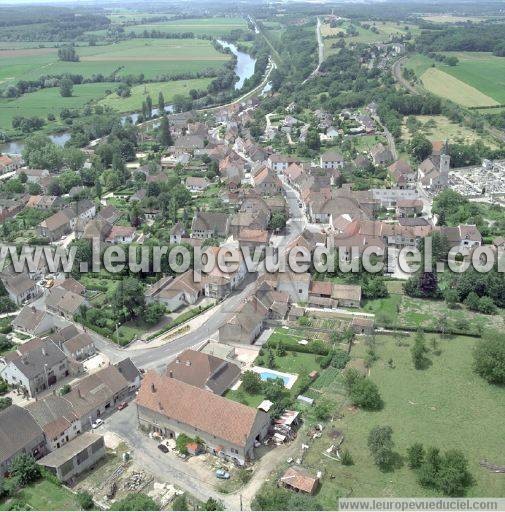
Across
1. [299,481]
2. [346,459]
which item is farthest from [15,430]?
[346,459]

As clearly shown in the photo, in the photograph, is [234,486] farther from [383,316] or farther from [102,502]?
[383,316]

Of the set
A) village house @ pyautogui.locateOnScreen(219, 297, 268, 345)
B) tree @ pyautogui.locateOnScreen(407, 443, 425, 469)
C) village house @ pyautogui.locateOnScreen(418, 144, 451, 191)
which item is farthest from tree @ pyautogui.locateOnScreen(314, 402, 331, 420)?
village house @ pyautogui.locateOnScreen(418, 144, 451, 191)

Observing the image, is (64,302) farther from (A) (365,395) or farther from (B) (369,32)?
(B) (369,32)

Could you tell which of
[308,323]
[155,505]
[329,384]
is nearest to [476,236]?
[308,323]

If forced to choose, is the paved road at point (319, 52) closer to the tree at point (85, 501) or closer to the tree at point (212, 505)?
the tree at point (212, 505)

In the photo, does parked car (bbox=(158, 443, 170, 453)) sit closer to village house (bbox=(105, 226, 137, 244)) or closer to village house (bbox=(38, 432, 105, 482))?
village house (bbox=(38, 432, 105, 482))

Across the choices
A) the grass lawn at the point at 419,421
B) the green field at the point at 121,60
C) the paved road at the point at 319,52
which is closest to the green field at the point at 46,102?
the green field at the point at 121,60
